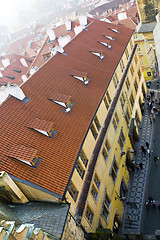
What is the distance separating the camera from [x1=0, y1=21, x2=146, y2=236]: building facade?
47.4 feet

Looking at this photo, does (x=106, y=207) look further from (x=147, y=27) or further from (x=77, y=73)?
(x=147, y=27)

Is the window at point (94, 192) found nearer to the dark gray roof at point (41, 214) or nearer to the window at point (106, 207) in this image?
the window at point (106, 207)

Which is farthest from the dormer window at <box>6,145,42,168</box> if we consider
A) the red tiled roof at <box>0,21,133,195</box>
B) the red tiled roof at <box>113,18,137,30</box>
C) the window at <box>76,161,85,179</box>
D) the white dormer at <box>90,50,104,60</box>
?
the red tiled roof at <box>113,18,137,30</box>

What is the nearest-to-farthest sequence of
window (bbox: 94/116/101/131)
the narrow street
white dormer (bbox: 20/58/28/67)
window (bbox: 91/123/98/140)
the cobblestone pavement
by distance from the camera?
window (bbox: 91/123/98/140) → window (bbox: 94/116/101/131) → the narrow street → the cobblestone pavement → white dormer (bbox: 20/58/28/67)

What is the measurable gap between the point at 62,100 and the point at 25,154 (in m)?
6.80

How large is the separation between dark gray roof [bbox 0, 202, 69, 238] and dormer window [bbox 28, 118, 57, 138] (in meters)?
5.02

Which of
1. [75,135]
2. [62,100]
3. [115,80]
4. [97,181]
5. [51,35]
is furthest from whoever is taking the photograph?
[51,35]

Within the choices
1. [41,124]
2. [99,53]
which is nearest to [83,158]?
[41,124]

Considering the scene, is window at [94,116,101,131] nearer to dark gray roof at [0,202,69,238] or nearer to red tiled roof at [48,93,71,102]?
red tiled roof at [48,93,71,102]

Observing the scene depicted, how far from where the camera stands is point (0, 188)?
13.0 meters

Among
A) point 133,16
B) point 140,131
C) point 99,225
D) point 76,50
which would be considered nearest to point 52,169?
point 99,225

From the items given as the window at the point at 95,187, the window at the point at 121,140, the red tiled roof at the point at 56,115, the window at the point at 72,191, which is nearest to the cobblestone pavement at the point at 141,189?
the window at the point at 95,187

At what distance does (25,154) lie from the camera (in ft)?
48.2

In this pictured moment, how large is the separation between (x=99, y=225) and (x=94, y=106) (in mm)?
10168
